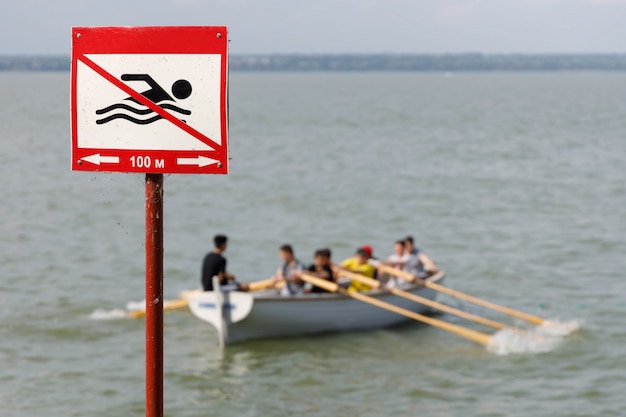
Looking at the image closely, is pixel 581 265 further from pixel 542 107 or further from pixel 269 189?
pixel 542 107

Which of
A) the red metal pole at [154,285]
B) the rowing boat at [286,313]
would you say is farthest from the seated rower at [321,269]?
the red metal pole at [154,285]

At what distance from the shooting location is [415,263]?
66.0 ft

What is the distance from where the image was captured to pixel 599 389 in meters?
16.4

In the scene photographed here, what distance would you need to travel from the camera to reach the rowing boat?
17.4 metres

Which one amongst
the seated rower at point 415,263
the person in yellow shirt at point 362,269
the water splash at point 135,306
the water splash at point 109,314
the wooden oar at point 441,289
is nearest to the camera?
the person in yellow shirt at point 362,269

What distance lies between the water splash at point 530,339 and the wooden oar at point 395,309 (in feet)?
0.73

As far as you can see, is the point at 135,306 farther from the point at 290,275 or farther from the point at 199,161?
the point at 199,161

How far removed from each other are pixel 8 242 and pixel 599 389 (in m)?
17.4

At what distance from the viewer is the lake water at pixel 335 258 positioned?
635 inches

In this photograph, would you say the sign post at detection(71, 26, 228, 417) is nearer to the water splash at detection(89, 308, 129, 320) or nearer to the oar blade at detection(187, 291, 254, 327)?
the oar blade at detection(187, 291, 254, 327)

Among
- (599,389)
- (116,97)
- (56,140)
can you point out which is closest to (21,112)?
(56,140)

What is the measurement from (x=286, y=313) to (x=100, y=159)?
42.0ft

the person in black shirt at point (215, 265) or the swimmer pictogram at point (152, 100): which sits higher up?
the swimmer pictogram at point (152, 100)

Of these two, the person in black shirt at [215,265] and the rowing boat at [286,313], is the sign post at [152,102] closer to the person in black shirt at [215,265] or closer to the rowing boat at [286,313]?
the rowing boat at [286,313]
